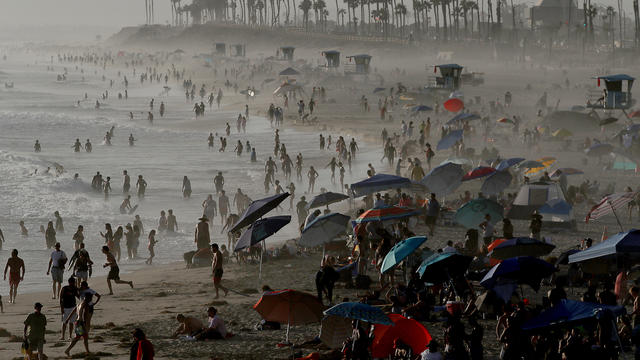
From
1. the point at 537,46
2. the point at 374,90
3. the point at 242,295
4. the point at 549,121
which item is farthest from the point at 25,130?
the point at 537,46

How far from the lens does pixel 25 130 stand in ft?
178

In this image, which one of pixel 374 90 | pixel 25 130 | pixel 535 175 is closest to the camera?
pixel 535 175

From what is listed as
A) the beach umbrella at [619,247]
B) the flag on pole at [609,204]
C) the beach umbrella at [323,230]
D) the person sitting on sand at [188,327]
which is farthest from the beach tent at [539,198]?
the person sitting on sand at [188,327]

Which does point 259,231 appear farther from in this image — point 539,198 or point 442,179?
point 539,198

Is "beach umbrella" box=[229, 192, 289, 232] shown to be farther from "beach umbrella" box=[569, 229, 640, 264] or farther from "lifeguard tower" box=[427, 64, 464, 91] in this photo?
"lifeguard tower" box=[427, 64, 464, 91]

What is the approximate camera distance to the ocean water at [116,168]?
24.7 m

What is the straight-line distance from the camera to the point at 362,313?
9891 mm

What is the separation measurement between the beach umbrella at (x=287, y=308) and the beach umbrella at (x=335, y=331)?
20.8 inches

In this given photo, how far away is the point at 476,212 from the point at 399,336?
8.48 metres

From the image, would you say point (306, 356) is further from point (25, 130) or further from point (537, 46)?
point (537, 46)

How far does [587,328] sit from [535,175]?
748 inches

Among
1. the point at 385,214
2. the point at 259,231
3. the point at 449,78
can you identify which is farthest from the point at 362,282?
the point at 449,78

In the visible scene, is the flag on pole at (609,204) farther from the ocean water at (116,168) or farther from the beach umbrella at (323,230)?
the ocean water at (116,168)

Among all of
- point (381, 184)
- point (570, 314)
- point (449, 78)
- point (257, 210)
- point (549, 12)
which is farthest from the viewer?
point (549, 12)
